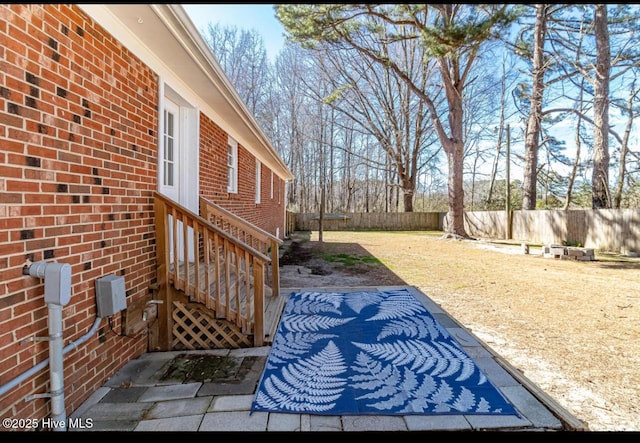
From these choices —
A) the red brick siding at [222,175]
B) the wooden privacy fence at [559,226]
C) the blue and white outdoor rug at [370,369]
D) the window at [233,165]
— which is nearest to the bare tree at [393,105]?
the wooden privacy fence at [559,226]

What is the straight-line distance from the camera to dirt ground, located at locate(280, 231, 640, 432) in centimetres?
245

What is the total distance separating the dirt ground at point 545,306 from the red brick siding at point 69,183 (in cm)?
→ 329

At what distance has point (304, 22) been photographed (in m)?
9.77

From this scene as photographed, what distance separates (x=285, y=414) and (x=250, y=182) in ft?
19.7

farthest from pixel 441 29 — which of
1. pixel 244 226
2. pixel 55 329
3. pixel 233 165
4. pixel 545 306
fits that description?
pixel 55 329

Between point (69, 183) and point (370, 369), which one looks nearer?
point (69, 183)

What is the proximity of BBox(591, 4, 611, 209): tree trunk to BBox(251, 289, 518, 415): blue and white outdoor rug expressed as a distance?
11454 mm

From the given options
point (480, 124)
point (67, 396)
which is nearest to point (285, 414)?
point (67, 396)

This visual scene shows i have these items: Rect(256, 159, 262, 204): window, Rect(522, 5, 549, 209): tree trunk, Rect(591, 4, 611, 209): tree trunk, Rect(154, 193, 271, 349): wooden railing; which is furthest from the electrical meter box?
Rect(522, 5, 549, 209): tree trunk

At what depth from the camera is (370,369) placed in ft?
8.68

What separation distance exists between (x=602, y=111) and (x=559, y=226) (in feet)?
14.1

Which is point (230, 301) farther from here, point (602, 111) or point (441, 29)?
point (602, 111)

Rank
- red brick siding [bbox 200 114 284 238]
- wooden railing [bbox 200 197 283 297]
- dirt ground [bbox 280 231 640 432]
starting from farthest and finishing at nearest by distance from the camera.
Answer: red brick siding [bbox 200 114 284 238] → wooden railing [bbox 200 197 283 297] → dirt ground [bbox 280 231 640 432]

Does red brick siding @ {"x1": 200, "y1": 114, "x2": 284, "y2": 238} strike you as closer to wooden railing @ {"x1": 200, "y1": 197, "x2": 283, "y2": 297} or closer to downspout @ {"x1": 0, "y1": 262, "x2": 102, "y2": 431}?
wooden railing @ {"x1": 200, "y1": 197, "x2": 283, "y2": 297}
